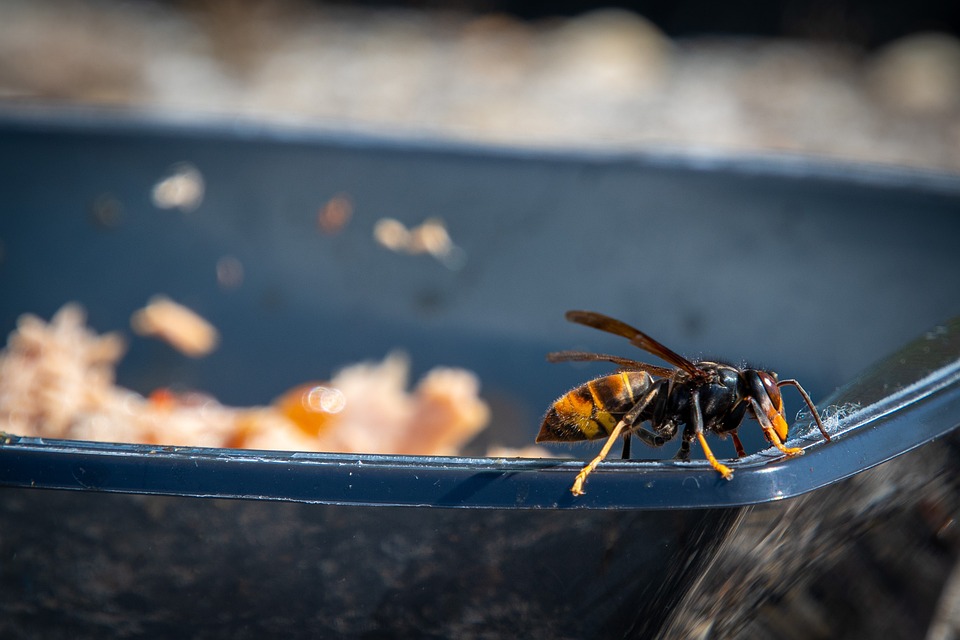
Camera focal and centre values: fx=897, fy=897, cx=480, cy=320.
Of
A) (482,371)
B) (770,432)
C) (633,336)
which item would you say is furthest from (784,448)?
(482,371)

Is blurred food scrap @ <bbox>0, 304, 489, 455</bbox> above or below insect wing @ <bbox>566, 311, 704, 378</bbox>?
above

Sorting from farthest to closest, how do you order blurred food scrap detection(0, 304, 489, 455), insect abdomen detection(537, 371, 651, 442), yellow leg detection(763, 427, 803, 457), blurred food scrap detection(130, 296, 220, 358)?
blurred food scrap detection(130, 296, 220, 358) < blurred food scrap detection(0, 304, 489, 455) < insect abdomen detection(537, 371, 651, 442) < yellow leg detection(763, 427, 803, 457)

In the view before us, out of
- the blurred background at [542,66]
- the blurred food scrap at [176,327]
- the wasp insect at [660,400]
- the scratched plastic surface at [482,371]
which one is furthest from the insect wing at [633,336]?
the blurred background at [542,66]

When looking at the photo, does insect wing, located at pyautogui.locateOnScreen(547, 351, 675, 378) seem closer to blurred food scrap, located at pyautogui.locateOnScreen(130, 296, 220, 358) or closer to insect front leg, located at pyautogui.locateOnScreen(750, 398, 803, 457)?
insect front leg, located at pyautogui.locateOnScreen(750, 398, 803, 457)

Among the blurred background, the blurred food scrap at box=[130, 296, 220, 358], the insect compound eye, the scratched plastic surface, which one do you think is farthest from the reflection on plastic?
the blurred background

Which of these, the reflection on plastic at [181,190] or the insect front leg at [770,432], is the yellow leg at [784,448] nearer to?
the insect front leg at [770,432]

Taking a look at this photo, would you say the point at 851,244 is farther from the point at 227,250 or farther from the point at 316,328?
the point at 227,250

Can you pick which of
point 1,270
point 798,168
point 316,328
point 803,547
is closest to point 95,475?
point 803,547
